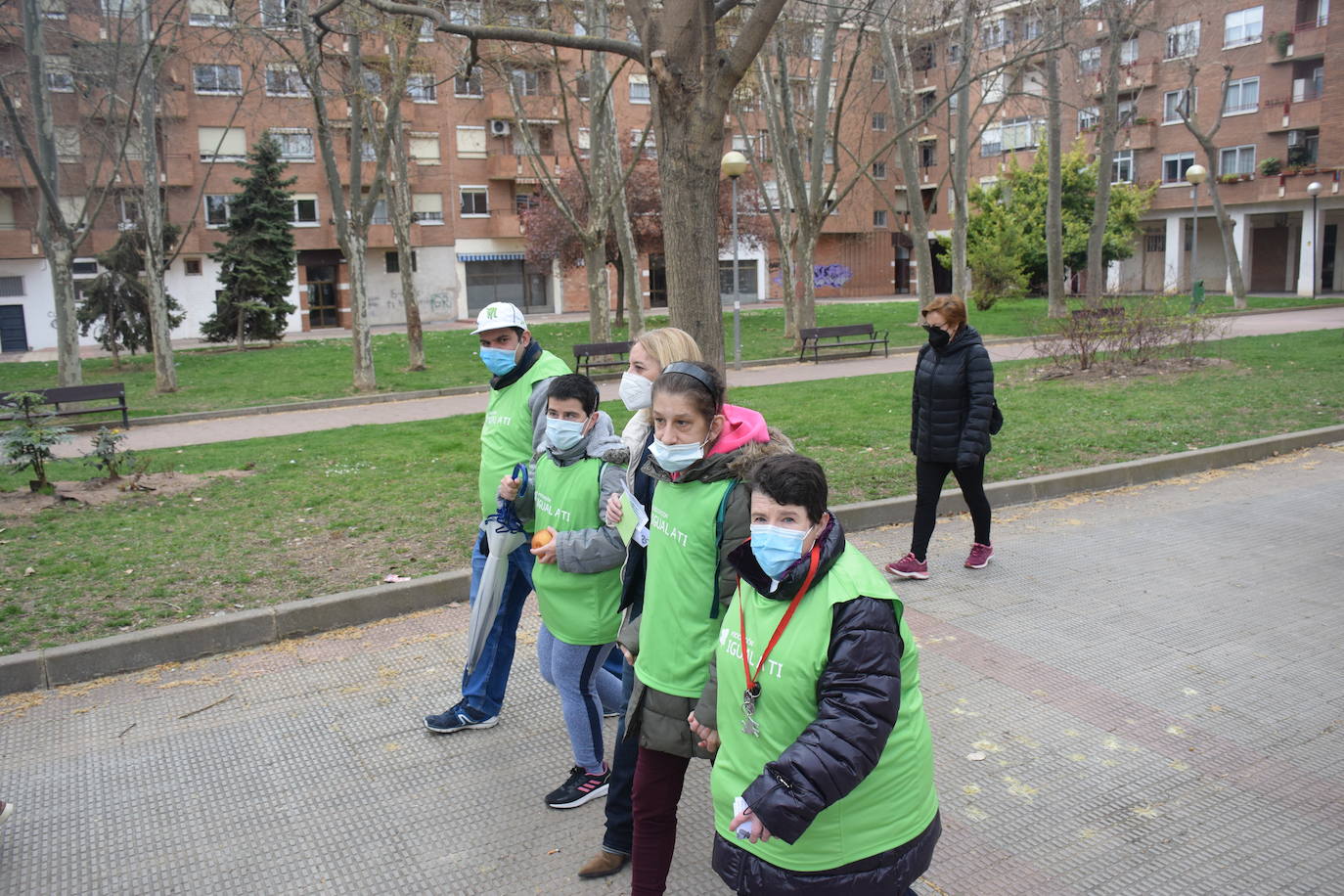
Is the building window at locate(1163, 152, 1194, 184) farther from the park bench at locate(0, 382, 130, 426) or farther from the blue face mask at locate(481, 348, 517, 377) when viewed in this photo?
the blue face mask at locate(481, 348, 517, 377)

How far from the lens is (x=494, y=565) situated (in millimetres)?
4480

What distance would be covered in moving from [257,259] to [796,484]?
33314mm

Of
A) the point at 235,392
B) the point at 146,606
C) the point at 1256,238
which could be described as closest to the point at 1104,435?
the point at 146,606

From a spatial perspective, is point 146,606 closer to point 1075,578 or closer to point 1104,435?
point 1075,578

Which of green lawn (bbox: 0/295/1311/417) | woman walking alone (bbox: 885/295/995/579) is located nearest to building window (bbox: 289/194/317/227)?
green lawn (bbox: 0/295/1311/417)

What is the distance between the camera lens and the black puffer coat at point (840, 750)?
228 cm

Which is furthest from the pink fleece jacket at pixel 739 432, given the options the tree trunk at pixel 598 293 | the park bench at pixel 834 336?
the tree trunk at pixel 598 293

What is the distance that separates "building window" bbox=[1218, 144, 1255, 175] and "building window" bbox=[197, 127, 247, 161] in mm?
41384

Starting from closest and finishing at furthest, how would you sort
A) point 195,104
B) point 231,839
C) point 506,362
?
point 231,839, point 506,362, point 195,104

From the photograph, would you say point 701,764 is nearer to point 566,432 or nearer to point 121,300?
point 566,432

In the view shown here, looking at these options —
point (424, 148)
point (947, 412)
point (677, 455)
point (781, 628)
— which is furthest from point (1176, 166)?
point (781, 628)

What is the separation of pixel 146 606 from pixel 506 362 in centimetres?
330

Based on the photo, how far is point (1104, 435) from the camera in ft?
36.3

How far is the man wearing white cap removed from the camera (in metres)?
4.43
